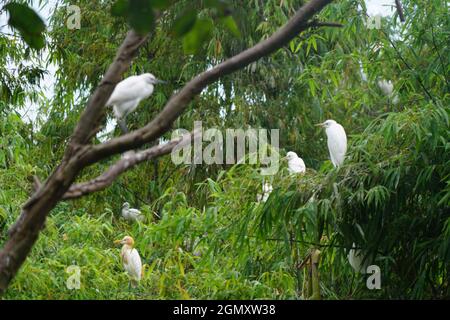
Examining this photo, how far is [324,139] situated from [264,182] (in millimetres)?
3399

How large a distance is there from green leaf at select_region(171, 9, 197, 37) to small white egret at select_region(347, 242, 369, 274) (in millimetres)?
2731

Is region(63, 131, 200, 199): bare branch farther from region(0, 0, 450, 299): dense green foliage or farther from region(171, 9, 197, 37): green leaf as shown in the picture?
region(0, 0, 450, 299): dense green foliage

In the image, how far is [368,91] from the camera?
5129mm

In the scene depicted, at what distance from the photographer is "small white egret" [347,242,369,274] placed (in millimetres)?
3432

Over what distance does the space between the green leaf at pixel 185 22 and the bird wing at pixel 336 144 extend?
10.3 ft

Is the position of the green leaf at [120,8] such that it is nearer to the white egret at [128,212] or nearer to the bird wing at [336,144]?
the bird wing at [336,144]

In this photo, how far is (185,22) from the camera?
2.56ft

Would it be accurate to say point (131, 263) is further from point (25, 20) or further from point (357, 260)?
point (25, 20)

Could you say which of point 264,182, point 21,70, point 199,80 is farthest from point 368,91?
point 199,80

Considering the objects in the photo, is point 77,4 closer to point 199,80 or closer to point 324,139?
point 324,139

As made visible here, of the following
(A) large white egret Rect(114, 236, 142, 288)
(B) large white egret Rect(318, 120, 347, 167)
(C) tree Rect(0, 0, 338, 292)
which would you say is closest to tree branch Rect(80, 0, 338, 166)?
(C) tree Rect(0, 0, 338, 292)

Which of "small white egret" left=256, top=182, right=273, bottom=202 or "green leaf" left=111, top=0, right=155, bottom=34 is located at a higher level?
"small white egret" left=256, top=182, right=273, bottom=202

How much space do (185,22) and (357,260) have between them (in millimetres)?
2831

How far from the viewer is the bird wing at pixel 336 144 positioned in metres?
3.98
